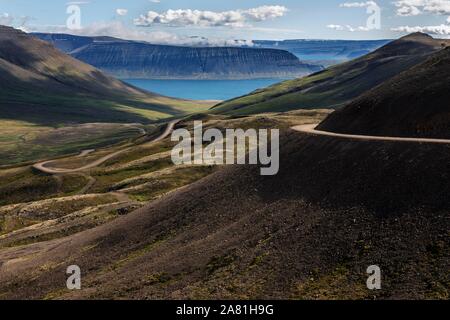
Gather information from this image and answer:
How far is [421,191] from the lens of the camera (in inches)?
2227

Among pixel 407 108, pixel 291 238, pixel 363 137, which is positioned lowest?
pixel 291 238

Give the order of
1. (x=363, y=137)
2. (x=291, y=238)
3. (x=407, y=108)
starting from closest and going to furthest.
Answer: (x=291, y=238) → (x=363, y=137) → (x=407, y=108)

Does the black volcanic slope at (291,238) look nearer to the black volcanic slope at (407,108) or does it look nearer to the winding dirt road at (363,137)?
the winding dirt road at (363,137)

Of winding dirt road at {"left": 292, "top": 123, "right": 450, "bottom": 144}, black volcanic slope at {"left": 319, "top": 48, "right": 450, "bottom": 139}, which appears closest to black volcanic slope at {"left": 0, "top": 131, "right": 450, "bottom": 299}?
winding dirt road at {"left": 292, "top": 123, "right": 450, "bottom": 144}

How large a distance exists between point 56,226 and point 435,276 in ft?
277

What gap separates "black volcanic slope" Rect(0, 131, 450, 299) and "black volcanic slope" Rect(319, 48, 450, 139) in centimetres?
546

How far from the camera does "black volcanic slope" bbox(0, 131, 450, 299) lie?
50.2m

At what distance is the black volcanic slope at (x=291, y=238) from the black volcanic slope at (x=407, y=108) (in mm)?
5461

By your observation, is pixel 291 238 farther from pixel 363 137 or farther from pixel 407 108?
pixel 407 108

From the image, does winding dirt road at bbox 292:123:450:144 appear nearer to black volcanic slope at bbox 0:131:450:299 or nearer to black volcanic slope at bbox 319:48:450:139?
black volcanic slope at bbox 0:131:450:299

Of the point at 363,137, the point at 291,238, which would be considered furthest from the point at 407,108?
the point at 291,238

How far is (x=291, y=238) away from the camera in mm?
58781

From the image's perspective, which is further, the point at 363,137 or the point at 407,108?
the point at 407,108

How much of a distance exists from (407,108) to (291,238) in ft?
96.4
